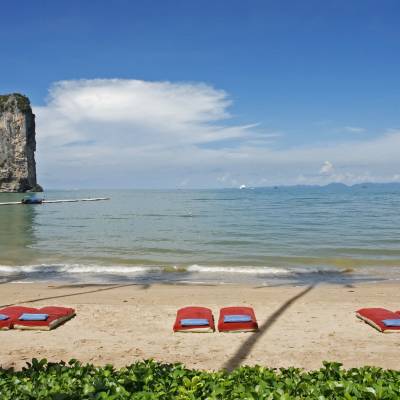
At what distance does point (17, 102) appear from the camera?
136m

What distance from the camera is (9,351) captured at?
8453mm

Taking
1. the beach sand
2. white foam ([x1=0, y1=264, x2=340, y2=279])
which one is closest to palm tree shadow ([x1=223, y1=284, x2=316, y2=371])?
the beach sand

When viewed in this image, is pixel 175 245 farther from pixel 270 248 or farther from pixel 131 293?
pixel 131 293

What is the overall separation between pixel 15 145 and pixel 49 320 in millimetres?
133872

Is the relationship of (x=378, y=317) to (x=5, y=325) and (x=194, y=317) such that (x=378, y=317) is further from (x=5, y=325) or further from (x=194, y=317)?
(x=5, y=325)

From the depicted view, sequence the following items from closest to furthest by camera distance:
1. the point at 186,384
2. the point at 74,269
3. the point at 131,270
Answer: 1. the point at 186,384
2. the point at 131,270
3. the point at 74,269

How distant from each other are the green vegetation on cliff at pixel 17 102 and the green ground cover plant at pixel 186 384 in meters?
143

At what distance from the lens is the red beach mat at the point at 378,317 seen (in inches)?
371

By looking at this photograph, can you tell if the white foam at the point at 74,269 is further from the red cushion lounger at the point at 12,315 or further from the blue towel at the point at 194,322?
the blue towel at the point at 194,322

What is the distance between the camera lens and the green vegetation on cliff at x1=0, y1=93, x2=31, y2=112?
135 m

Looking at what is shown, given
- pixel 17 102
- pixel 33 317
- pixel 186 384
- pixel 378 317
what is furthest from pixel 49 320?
pixel 17 102

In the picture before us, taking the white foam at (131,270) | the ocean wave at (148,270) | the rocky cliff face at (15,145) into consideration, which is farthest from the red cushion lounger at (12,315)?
the rocky cliff face at (15,145)

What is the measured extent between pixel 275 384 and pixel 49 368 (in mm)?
2819

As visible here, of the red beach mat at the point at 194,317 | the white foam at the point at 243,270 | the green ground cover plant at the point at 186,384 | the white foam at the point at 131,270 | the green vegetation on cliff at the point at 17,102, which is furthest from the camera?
the green vegetation on cliff at the point at 17,102
